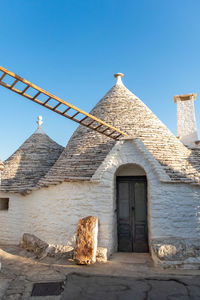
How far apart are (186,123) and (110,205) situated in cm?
816

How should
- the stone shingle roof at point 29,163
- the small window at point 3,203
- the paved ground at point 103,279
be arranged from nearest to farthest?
the paved ground at point 103,279 < the stone shingle roof at point 29,163 < the small window at point 3,203

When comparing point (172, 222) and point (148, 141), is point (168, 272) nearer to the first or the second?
point (172, 222)

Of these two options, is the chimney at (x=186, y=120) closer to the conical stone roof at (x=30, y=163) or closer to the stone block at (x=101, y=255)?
the conical stone roof at (x=30, y=163)

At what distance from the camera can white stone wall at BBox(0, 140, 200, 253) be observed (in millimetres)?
6969

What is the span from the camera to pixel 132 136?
8344mm

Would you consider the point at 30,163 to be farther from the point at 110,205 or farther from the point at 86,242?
the point at 86,242

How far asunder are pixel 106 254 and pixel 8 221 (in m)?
4.68

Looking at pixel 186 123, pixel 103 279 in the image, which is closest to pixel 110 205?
pixel 103 279

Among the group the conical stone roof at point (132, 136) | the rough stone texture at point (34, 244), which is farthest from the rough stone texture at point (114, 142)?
the rough stone texture at point (34, 244)

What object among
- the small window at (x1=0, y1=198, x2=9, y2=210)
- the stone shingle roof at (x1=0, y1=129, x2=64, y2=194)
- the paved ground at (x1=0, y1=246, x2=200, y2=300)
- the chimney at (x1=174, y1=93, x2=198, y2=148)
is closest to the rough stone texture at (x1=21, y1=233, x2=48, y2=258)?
the paved ground at (x1=0, y1=246, x2=200, y2=300)

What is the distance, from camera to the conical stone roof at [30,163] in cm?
984

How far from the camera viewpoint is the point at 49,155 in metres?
11.4

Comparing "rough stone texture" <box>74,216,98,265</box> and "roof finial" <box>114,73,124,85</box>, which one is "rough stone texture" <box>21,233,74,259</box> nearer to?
"rough stone texture" <box>74,216,98,265</box>

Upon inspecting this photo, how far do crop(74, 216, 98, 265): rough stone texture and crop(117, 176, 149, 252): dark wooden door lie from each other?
1.50 metres
